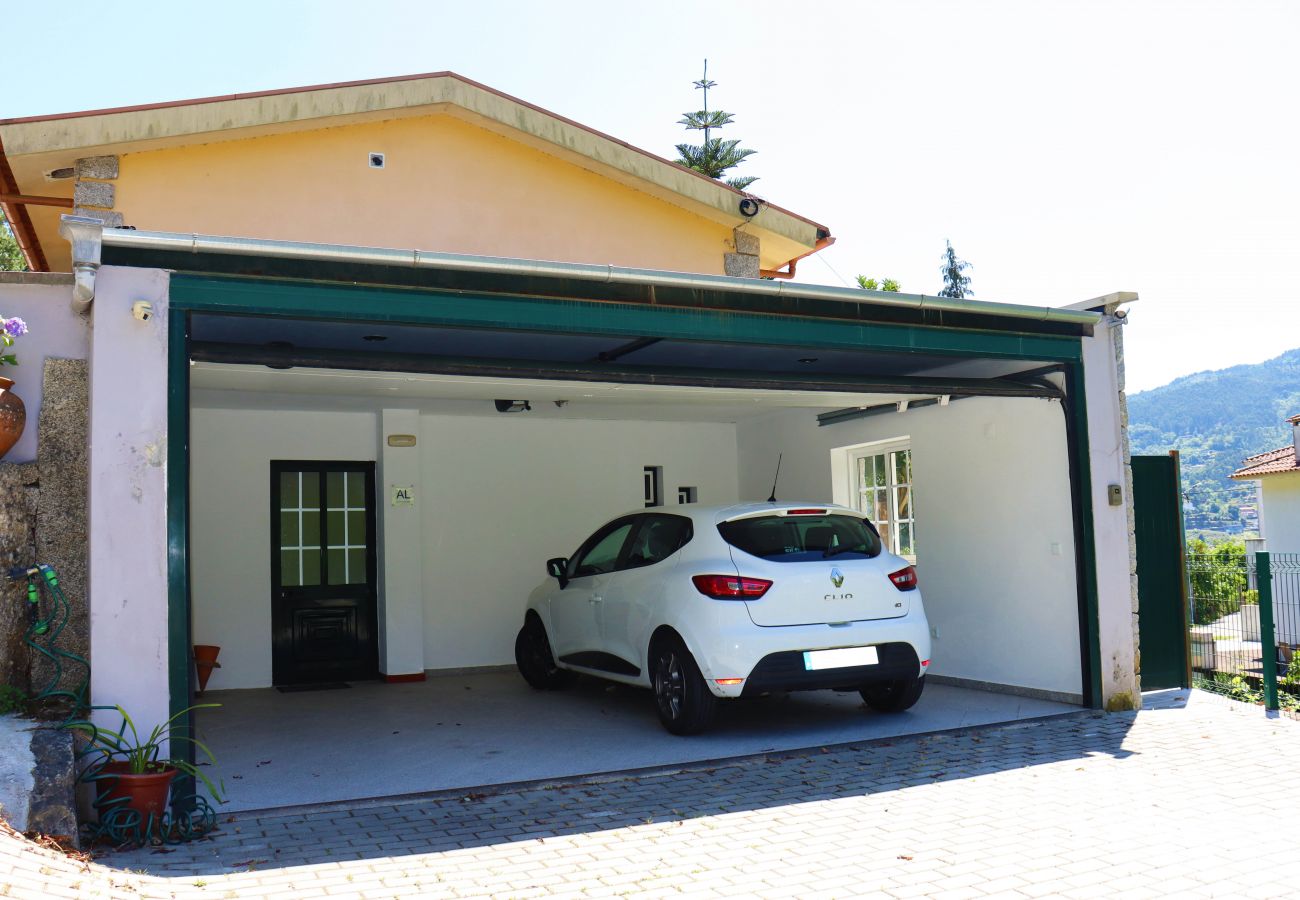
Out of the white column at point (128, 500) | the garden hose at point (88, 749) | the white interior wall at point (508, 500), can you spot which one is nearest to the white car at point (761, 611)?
the garden hose at point (88, 749)

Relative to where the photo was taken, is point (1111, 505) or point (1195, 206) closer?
point (1111, 505)

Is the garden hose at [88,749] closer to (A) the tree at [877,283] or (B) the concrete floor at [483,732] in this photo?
Result: (B) the concrete floor at [483,732]

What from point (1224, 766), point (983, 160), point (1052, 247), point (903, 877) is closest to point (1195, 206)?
point (1052, 247)

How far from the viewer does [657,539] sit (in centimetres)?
805

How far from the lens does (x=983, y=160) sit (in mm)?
19906

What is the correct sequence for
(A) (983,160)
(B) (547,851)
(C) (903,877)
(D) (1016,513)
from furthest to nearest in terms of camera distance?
(A) (983,160) < (D) (1016,513) < (B) (547,851) < (C) (903,877)

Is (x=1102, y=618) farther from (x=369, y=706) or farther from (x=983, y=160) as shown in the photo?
(x=983, y=160)

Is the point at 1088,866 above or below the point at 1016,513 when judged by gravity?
below

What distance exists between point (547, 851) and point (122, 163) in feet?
23.7

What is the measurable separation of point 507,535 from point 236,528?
2.77 m

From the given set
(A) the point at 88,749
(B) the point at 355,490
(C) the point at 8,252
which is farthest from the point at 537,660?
(C) the point at 8,252

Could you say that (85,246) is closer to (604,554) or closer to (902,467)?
(604,554)

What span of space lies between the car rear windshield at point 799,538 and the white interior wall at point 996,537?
5.88 ft

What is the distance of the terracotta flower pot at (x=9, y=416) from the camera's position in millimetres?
5465
